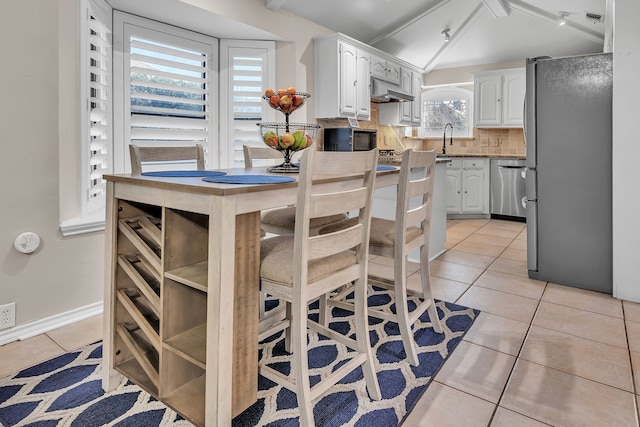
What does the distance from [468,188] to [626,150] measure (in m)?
3.16

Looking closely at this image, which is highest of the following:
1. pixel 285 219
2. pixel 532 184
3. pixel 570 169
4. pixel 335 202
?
pixel 570 169

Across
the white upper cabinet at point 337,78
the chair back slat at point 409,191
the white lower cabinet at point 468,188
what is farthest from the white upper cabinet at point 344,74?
the chair back slat at point 409,191

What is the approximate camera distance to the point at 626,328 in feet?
7.42

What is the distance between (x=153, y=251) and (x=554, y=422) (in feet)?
5.47

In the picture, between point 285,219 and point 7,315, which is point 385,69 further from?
point 7,315

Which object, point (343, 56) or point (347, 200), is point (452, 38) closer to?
point (343, 56)

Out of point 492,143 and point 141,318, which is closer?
point 141,318

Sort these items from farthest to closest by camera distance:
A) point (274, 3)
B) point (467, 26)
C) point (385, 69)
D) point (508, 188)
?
point (508, 188), point (467, 26), point (385, 69), point (274, 3)

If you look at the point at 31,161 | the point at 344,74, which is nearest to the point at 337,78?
the point at 344,74

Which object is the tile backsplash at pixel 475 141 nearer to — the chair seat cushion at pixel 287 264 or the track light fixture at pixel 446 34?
the track light fixture at pixel 446 34

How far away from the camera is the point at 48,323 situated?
223 cm

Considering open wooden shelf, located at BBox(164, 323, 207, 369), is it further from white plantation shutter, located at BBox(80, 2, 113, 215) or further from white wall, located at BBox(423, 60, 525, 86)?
white wall, located at BBox(423, 60, 525, 86)

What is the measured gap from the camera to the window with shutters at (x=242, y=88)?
3.62m

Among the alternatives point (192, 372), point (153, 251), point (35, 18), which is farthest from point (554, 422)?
point (35, 18)
